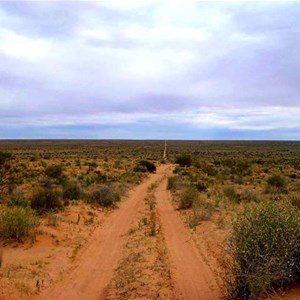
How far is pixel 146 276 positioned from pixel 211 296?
6.15ft

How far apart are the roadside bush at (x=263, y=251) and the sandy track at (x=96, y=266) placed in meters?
3.00

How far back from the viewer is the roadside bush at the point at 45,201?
1853 cm

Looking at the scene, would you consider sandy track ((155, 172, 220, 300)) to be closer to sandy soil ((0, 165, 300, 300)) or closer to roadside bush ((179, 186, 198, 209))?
sandy soil ((0, 165, 300, 300))

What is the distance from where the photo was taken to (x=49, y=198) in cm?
1884

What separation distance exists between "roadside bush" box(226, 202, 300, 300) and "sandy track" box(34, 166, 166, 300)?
3.00 meters

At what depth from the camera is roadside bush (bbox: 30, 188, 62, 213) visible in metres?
18.5

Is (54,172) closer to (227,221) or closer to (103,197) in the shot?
(103,197)

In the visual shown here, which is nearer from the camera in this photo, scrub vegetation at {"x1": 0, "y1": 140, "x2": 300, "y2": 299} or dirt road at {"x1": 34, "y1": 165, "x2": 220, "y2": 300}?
scrub vegetation at {"x1": 0, "y1": 140, "x2": 300, "y2": 299}

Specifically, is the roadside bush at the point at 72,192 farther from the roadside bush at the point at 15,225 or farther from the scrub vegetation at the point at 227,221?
the roadside bush at the point at 15,225

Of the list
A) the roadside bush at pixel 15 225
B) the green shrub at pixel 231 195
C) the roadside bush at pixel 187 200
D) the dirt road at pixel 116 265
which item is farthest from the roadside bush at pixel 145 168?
the roadside bush at pixel 15 225

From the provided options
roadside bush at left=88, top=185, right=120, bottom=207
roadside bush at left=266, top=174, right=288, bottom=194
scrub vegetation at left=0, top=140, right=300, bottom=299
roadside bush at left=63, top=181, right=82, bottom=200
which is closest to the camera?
scrub vegetation at left=0, top=140, right=300, bottom=299

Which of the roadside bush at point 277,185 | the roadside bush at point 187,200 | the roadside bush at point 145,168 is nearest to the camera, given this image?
the roadside bush at point 187,200

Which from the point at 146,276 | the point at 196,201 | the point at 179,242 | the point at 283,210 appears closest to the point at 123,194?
the point at 196,201

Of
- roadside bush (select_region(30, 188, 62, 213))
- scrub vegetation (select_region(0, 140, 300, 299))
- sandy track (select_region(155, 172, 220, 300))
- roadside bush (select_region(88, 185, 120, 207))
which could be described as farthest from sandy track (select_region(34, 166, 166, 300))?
roadside bush (select_region(88, 185, 120, 207))
